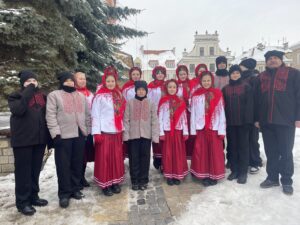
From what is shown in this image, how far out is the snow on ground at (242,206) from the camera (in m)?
3.70

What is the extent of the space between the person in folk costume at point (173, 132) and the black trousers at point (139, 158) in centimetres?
36

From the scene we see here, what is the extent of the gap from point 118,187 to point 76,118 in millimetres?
1433

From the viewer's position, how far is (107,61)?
8938mm

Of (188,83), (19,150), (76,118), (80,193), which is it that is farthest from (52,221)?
(188,83)

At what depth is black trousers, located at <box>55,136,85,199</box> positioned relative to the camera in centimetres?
418

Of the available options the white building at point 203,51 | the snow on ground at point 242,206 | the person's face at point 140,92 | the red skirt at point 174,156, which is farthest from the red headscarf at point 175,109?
the white building at point 203,51

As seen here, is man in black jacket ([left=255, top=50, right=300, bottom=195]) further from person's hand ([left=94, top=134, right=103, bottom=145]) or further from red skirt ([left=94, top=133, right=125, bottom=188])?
person's hand ([left=94, top=134, right=103, bottom=145])

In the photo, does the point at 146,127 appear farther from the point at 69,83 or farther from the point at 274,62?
the point at 274,62

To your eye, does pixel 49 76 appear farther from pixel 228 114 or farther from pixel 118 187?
pixel 228 114

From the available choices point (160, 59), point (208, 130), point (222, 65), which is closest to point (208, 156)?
point (208, 130)

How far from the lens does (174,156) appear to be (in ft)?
16.5

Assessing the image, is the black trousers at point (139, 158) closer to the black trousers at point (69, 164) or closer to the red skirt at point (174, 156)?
the red skirt at point (174, 156)

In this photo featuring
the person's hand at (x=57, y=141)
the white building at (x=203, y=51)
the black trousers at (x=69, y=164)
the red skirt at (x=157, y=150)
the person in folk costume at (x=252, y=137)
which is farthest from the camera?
the white building at (x=203, y=51)

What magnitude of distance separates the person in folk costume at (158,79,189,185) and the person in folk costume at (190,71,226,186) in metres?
0.23
